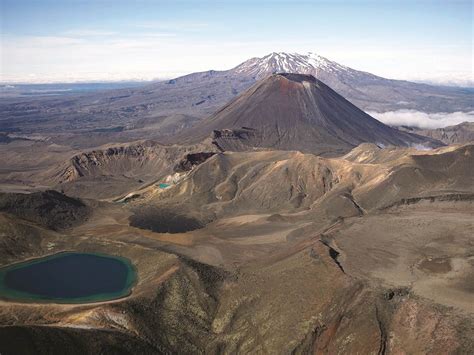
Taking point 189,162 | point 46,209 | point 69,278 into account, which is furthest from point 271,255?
point 189,162

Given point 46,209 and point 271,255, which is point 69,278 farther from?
point 46,209

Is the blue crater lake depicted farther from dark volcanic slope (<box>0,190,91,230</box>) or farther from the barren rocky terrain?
dark volcanic slope (<box>0,190,91,230</box>)

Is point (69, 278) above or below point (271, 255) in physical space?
below

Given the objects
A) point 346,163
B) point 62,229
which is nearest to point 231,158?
point 346,163

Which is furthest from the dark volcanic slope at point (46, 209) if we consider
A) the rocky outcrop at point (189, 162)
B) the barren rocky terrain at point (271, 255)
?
the rocky outcrop at point (189, 162)

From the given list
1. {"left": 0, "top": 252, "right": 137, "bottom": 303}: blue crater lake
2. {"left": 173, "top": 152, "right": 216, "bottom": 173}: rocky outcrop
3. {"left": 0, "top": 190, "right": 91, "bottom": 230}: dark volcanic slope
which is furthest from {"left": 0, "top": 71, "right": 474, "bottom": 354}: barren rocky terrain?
{"left": 173, "top": 152, "right": 216, "bottom": 173}: rocky outcrop

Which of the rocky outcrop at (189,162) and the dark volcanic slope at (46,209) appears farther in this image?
the rocky outcrop at (189,162)

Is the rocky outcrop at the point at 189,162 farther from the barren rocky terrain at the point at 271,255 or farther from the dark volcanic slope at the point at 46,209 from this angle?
the dark volcanic slope at the point at 46,209

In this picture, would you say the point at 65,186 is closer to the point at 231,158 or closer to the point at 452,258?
the point at 231,158
